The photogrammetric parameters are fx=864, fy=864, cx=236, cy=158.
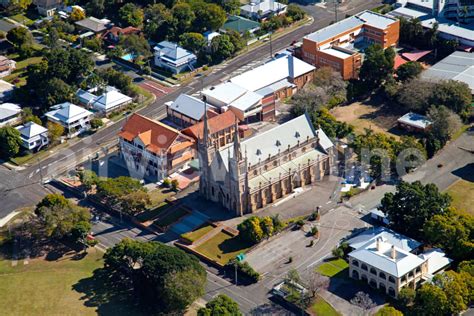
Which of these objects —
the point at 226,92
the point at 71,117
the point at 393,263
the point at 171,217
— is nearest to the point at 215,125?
the point at 226,92

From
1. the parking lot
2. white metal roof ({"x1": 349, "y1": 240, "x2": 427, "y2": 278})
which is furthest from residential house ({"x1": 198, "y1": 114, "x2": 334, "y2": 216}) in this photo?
white metal roof ({"x1": 349, "y1": 240, "x2": 427, "y2": 278})

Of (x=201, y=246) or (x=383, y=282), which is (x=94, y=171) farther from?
(x=383, y=282)

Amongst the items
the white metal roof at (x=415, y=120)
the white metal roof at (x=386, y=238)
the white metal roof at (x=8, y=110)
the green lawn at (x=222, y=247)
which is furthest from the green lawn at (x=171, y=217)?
the white metal roof at (x=415, y=120)

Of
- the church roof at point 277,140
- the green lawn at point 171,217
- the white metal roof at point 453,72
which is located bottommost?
the green lawn at point 171,217

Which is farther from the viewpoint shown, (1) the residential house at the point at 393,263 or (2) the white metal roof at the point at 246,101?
(2) the white metal roof at the point at 246,101

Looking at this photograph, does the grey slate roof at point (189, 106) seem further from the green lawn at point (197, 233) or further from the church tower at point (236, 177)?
the green lawn at point (197, 233)

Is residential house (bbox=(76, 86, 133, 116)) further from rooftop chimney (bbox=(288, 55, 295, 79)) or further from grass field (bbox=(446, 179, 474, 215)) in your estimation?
grass field (bbox=(446, 179, 474, 215))

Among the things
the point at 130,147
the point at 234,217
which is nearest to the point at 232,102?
the point at 130,147
